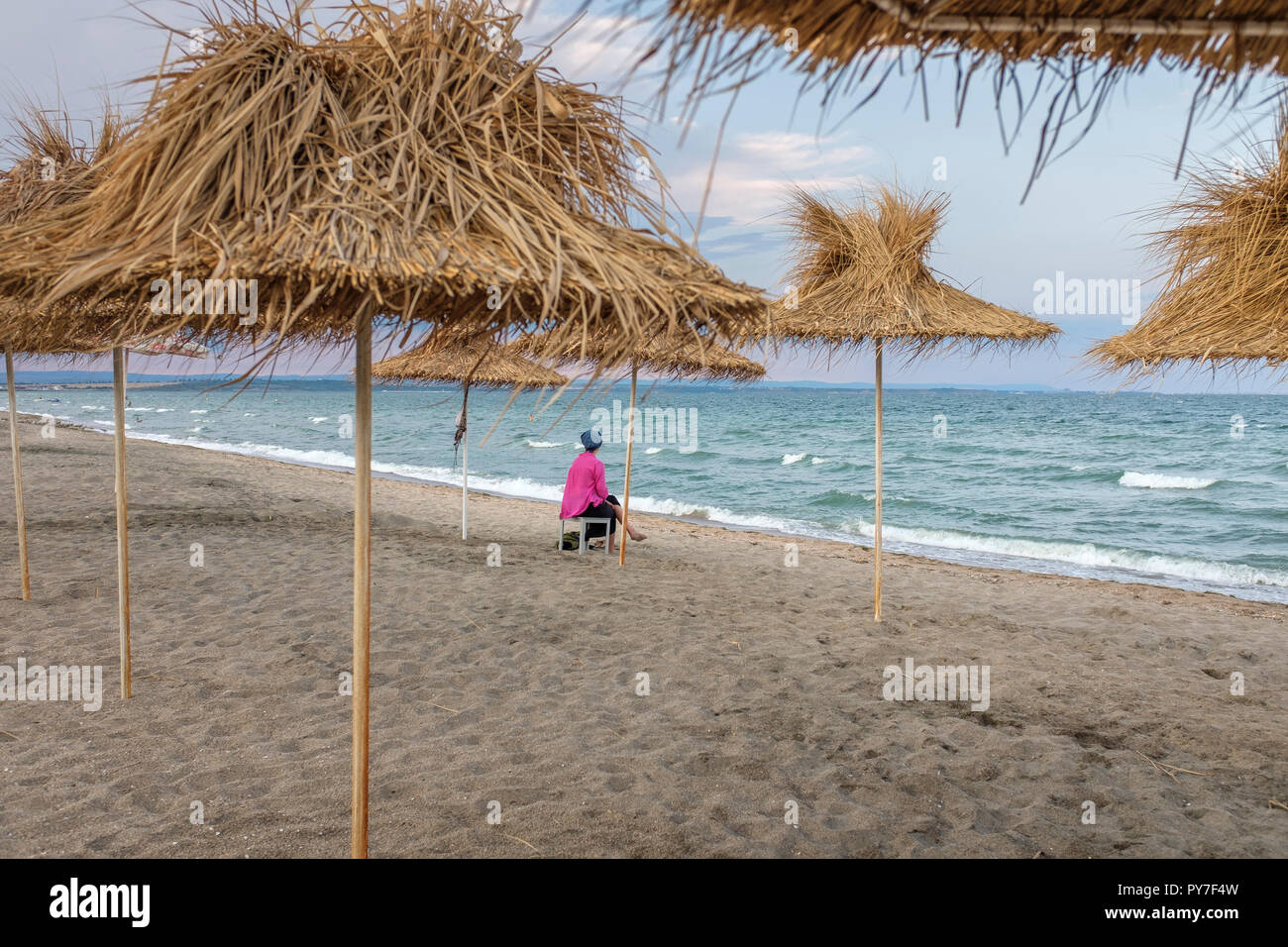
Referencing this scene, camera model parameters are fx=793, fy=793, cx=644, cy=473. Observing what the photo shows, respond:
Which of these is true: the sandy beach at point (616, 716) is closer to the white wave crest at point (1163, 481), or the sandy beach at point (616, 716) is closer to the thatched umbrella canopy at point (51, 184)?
the thatched umbrella canopy at point (51, 184)

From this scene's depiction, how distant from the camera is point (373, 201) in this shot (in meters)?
1.67

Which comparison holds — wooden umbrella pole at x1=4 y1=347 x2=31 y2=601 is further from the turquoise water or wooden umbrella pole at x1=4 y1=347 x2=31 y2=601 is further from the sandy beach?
the turquoise water

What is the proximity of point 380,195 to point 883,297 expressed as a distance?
4.15 metres

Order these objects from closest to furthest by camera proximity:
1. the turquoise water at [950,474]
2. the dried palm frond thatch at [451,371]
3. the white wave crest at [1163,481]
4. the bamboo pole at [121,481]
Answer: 1. the bamboo pole at [121,481]
2. the dried palm frond thatch at [451,371]
3. the turquoise water at [950,474]
4. the white wave crest at [1163,481]

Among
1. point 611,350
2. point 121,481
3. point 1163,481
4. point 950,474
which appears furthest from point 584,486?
point 1163,481

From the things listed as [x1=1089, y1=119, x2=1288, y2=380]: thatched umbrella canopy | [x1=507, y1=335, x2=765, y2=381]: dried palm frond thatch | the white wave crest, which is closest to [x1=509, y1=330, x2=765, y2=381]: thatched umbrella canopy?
[x1=507, y1=335, x2=765, y2=381]: dried palm frond thatch

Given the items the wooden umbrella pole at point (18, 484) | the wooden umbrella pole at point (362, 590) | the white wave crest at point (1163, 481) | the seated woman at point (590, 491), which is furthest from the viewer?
the white wave crest at point (1163, 481)

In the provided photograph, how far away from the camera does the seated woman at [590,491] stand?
8.09m

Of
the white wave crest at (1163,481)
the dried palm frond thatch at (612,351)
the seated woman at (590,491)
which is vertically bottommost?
the white wave crest at (1163,481)

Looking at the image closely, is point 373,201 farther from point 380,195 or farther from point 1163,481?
point 1163,481

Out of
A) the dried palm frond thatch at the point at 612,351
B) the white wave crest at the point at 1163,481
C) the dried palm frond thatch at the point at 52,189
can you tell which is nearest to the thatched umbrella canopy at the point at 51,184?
the dried palm frond thatch at the point at 52,189

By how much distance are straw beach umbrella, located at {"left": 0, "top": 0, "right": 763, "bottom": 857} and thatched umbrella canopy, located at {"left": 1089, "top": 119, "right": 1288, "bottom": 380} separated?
2.54 metres

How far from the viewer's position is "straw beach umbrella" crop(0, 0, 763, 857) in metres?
1.58

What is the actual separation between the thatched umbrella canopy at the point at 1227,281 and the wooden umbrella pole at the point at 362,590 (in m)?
3.36
